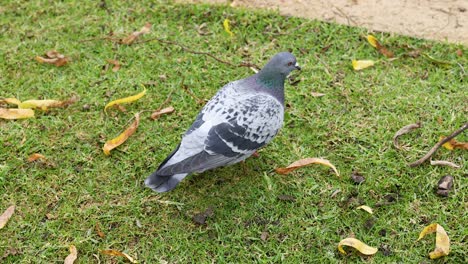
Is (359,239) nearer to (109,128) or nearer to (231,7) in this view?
(109,128)

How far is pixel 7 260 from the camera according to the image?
3.64 meters

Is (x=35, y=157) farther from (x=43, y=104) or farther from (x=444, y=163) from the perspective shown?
(x=444, y=163)

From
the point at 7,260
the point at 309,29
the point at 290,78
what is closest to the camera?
the point at 7,260

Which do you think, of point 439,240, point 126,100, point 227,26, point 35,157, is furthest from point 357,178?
point 35,157

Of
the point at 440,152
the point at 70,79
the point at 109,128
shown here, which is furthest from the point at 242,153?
the point at 70,79

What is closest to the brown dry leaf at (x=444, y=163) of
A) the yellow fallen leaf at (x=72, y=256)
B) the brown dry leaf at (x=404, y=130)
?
the brown dry leaf at (x=404, y=130)

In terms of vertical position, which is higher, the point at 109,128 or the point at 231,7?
the point at 231,7

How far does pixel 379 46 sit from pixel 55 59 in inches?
128

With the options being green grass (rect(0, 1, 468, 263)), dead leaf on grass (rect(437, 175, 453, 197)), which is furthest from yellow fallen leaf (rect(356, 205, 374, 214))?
dead leaf on grass (rect(437, 175, 453, 197))

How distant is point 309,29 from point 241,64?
0.91 metres

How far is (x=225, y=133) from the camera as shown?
373 centimetres

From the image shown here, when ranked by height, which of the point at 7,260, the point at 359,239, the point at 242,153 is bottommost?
the point at 359,239

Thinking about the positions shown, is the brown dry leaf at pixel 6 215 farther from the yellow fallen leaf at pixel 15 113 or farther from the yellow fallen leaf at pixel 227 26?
the yellow fallen leaf at pixel 227 26

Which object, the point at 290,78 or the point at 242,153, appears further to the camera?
the point at 290,78
